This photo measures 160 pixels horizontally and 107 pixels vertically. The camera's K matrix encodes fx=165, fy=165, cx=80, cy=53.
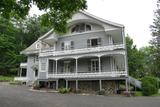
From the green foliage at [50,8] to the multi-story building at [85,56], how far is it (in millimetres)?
10677

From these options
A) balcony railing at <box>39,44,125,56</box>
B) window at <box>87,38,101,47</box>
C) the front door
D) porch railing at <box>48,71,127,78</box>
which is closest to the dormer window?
window at <box>87,38,101,47</box>

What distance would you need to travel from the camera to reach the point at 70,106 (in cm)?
1047

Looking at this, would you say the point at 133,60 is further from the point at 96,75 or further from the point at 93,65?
the point at 96,75

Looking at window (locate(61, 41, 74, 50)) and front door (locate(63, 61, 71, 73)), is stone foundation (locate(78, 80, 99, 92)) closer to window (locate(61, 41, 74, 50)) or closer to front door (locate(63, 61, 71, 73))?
front door (locate(63, 61, 71, 73))

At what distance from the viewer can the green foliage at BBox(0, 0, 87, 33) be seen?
8680mm

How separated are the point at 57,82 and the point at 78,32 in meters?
7.55

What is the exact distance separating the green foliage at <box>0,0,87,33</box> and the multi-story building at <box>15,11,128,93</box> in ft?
35.0

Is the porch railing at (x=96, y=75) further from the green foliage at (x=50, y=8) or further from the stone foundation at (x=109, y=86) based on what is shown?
the green foliage at (x=50, y=8)

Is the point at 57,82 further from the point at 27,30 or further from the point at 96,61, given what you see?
the point at 27,30

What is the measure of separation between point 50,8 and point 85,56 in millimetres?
12295

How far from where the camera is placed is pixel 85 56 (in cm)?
2092

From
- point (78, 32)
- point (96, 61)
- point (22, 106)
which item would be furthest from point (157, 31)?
point (22, 106)

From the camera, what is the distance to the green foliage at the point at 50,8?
868 cm

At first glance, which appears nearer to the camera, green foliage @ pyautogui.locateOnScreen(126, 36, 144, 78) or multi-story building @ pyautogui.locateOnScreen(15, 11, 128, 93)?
multi-story building @ pyautogui.locateOnScreen(15, 11, 128, 93)
